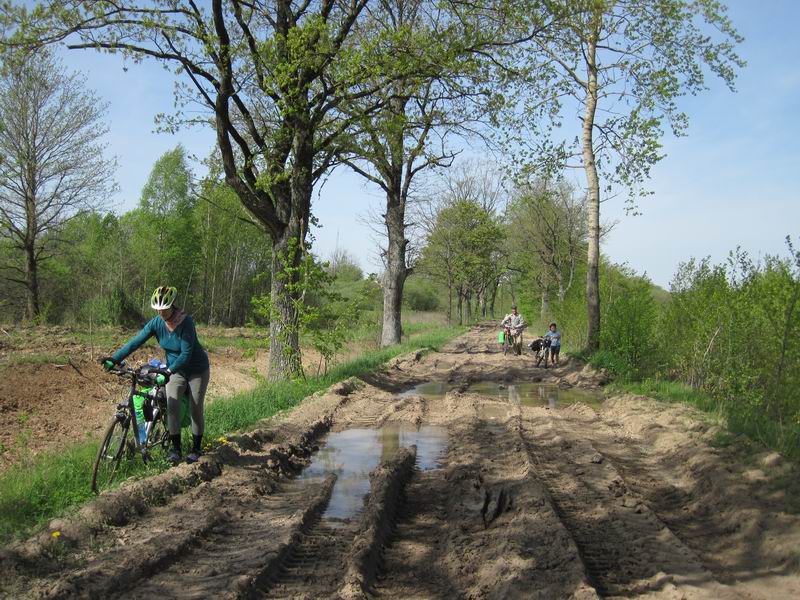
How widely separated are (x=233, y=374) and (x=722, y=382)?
42.0 ft

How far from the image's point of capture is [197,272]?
3938cm

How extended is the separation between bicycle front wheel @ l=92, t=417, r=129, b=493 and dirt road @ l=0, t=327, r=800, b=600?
1.94ft

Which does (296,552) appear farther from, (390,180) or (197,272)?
Result: (197,272)

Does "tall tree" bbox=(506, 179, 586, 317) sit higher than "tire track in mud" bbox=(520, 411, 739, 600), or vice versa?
"tall tree" bbox=(506, 179, 586, 317)

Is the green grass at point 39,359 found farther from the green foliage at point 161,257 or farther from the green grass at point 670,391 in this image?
the green grass at point 670,391

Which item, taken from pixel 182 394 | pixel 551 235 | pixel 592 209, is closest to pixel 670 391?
pixel 592 209

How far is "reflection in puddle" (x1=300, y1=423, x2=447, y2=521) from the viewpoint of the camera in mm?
6984

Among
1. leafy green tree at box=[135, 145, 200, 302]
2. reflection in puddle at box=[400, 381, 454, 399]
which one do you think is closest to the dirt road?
reflection in puddle at box=[400, 381, 454, 399]

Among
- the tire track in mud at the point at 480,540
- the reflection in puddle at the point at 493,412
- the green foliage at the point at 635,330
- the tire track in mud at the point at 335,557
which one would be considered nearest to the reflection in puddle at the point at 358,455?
the tire track in mud at the point at 335,557

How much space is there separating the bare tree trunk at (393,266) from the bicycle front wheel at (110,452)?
21717mm

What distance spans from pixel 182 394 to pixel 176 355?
48 centimetres

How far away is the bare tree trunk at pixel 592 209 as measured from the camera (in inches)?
844

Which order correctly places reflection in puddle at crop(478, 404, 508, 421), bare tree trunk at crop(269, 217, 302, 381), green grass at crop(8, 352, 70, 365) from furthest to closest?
green grass at crop(8, 352, 70, 365)
bare tree trunk at crop(269, 217, 302, 381)
reflection in puddle at crop(478, 404, 508, 421)

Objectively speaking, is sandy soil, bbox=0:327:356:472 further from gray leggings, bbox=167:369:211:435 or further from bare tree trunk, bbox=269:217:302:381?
gray leggings, bbox=167:369:211:435
